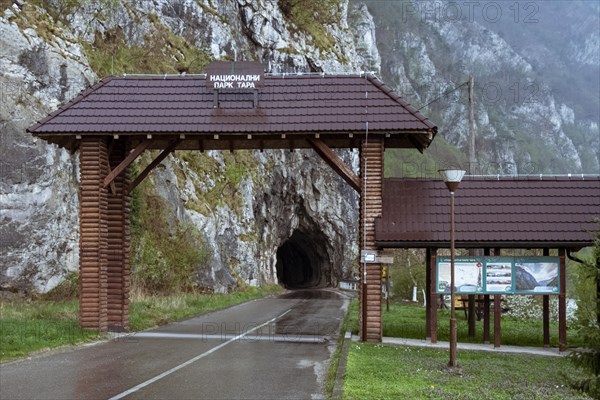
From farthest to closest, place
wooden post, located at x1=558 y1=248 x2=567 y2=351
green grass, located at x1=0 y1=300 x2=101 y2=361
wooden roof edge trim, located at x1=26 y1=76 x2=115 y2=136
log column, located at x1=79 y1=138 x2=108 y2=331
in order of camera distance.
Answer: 1. log column, located at x1=79 y1=138 x2=108 y2=331
2. wooden roof edge trim, located at x1=26 y1=76 x2=115 y2=136
3. wooden post, located at x1=558 y1=248 x2=567 y2=351
4. green grass, located at x1=0 y1=300 x2=101 y2=361

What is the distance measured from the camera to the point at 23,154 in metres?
25.5

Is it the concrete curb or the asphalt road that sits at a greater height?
the asphalt road

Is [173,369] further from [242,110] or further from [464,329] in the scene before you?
[464,329]

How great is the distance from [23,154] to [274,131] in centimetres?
1257

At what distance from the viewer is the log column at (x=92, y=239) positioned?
17.9 metres

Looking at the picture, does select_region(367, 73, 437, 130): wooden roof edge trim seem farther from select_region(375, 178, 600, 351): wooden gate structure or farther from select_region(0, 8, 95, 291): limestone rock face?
select_region(0, 8, 95, 291): limestone rock face

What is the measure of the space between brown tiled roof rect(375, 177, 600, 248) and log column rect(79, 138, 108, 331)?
7.46 metres

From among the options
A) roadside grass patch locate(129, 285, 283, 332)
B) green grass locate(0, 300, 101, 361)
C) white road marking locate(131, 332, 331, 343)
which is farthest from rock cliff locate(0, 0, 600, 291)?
white road marking locate(131, 332, 331, 343)

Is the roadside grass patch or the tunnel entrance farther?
the tunnel entrance

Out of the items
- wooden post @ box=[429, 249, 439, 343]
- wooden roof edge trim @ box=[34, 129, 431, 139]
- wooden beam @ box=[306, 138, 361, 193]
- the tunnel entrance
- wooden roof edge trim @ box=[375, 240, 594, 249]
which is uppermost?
wooden roof edge trim @ box=[34, 129, 431, 139]

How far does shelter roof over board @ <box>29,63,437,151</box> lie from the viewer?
17719mm

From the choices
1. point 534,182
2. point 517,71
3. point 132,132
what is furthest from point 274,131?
point 517,71

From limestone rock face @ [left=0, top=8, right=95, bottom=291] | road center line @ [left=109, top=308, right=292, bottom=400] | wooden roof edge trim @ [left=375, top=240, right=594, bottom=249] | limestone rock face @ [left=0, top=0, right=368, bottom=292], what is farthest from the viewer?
limestone rock face @ [left=0, top=0, right=368, bottom=292]

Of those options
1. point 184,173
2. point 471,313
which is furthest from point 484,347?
point 184,173
